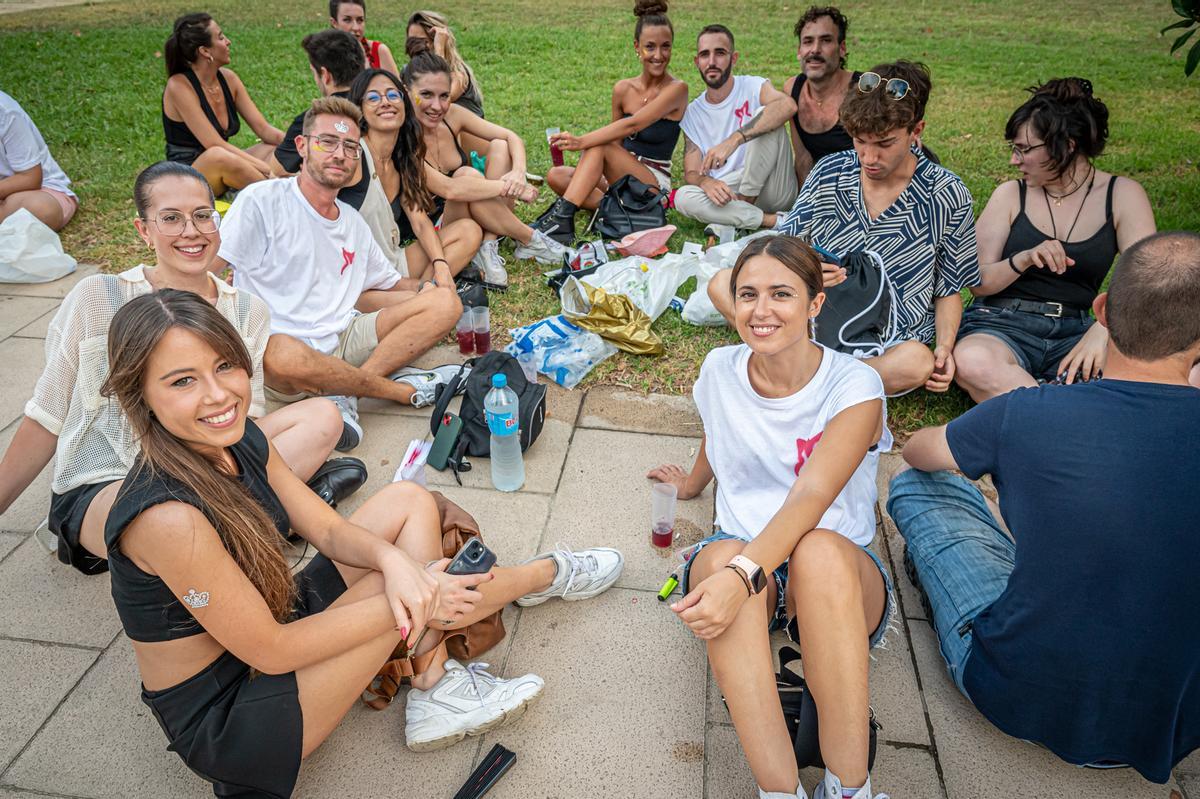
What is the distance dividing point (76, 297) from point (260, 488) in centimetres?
111

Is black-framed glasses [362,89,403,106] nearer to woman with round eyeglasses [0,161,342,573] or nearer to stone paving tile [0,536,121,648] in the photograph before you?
woman with round eyeglasses [0,161,342,573]

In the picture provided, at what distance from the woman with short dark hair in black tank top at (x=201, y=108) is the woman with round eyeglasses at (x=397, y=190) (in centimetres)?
167

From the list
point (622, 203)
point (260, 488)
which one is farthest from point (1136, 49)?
point (260, 488)

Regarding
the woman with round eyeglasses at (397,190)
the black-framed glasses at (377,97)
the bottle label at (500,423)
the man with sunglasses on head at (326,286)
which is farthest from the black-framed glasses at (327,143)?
the bottle label at (500,423)

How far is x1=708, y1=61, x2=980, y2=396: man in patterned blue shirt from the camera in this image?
3.89 m

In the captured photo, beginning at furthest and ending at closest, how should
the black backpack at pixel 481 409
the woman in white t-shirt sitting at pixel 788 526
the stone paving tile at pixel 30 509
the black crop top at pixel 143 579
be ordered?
the black backpack at pixel 481 409
the stone paving tile at pixel 30 509
the woman in white t-shirt sitting at pixel 788 526
the black crop top at pixel 143 579

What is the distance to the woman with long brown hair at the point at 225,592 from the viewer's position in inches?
82.2

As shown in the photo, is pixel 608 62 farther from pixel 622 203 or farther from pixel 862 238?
pixel 862 238

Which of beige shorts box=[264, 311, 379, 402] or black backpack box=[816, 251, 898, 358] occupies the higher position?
black backpack box=[816, 251, 898, 358]

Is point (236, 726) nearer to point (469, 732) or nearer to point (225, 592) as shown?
point (225, 592)

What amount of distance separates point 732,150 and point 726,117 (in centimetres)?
52

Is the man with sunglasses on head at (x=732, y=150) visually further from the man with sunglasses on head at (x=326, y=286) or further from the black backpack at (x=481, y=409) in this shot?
the black backpack at (x=481, y=409)

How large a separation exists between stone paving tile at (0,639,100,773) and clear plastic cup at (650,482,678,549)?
217 centimetres

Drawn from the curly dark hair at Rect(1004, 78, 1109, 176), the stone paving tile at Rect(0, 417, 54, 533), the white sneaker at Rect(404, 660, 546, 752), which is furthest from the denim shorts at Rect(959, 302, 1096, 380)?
the stone paving tile at Rect(0, 417, 54, 533)
